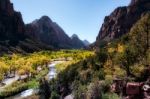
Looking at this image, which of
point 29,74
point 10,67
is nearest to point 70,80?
point 29,74

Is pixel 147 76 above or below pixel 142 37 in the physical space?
below

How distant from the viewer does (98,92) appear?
58.1 m

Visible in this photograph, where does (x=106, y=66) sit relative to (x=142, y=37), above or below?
below

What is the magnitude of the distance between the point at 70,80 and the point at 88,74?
895cm

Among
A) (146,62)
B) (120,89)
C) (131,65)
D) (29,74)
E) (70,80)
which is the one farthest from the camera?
(29,74)

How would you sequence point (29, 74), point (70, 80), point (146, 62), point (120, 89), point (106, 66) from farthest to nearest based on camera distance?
point (29, 74) < point (70, 80) < point (106, 66) < point (146, 62) < point (120, 89)

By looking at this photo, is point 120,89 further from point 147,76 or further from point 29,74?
point 29,74

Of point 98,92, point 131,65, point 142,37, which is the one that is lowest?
point 98,92


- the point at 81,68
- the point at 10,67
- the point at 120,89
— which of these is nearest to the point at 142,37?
the point at 120,89

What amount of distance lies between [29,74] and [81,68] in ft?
210

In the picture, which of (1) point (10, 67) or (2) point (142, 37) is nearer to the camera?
(2) point (142, 37)

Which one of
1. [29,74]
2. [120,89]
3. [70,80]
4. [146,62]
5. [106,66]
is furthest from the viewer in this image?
[29,74]

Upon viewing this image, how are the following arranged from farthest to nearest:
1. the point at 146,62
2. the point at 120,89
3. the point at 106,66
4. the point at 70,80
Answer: the point at 70,80, the point at 106,66, the point at 146,62, the point at 120,89

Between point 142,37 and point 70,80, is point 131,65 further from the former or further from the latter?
point 70,80
